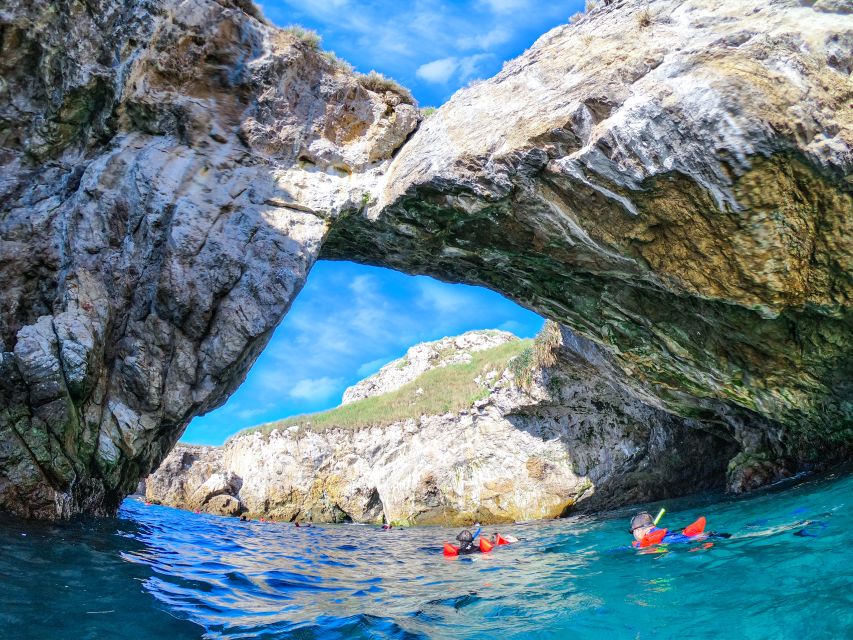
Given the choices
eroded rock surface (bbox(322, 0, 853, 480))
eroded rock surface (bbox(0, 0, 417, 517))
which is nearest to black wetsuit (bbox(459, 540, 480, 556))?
eroded rock surface (bbox(322, 0, 853, 480))

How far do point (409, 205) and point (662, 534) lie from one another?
867 centimetres

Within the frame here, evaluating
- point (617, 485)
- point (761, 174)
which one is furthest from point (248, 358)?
point (617, 485)

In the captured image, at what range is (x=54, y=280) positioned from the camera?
11594mm

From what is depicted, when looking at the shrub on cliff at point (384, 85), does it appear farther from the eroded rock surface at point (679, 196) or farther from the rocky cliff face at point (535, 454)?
the rocky cliff face at point (535, 454)

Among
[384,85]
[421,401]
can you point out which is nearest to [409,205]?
[384,85]

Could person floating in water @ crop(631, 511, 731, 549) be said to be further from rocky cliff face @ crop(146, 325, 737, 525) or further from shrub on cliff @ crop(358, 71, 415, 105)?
shrub on cliff @ crop(358, 71, 415, 105)

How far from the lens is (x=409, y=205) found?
1254cm

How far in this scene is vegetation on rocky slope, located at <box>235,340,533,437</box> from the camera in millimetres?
25531

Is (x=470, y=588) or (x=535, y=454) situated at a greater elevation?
(x=535, y=454)

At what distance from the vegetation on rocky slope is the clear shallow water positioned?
13.7m

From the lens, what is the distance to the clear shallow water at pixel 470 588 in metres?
5.36

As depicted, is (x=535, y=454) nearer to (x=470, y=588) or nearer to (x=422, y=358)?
(x=470, y=588)

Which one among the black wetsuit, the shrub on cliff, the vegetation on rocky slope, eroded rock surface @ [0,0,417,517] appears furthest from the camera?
the vegetation on rocky slope

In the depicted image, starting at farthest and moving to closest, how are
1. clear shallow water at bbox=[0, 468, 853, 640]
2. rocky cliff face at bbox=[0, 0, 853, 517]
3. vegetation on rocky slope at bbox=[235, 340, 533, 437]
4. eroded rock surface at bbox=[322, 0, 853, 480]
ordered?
vegetation on rocky slope at bbox=[235, 340, 533, 437] < rocky cliff face at bbox=[0, 0, 853, 517] < eroded rock surface at bbox=[322, 0, 853, 480] < clear shallow water at bbox=[0, 468, 853, 640]
